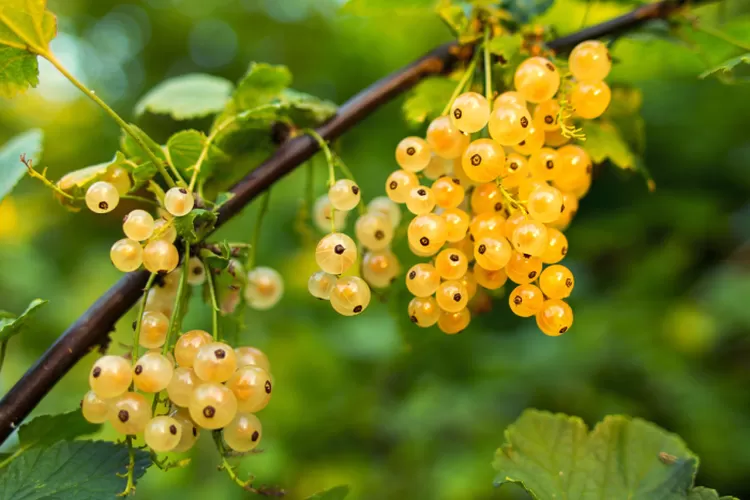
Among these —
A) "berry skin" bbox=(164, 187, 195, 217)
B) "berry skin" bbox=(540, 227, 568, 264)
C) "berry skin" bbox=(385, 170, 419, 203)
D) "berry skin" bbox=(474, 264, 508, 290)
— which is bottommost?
"berry skin" bbox=(474, 264, 508, 290)

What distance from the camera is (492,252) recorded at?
23.0 inches

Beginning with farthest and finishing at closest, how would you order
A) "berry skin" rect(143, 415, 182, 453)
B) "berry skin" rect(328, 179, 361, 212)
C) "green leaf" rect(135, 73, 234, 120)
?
1. "green leaf" rect(135, 73, 234, 120)
2. "berry skin" rect(328, 179, 361, 212)
3. "berry skin" rect(143, 415, 182, 453)

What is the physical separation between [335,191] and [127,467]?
1.11 ft

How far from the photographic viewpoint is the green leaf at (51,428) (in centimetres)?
67

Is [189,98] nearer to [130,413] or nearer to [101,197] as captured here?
[101,197]

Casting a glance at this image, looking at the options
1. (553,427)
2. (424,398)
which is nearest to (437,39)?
(424,398)

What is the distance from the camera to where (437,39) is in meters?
2.02

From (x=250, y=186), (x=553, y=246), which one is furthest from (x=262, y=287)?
(x=553, y=246)

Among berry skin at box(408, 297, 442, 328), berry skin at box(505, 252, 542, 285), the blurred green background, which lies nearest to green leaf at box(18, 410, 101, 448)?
berry skin at box(408, 297, 442, 328)

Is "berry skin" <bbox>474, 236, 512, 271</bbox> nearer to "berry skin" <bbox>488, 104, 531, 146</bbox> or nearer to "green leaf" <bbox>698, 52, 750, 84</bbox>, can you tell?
"berry skin" <bbox>488, 104, 531, 146</bbox>

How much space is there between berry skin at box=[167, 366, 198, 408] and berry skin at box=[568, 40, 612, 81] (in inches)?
19.7

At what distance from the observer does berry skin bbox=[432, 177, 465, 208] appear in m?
0.63

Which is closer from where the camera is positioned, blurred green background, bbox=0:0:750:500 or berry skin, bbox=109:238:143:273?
berry skin, bbox=109:238:143:273

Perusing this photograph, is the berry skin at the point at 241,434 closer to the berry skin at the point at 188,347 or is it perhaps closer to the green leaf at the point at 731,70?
the berry skin at the point at 188,347
